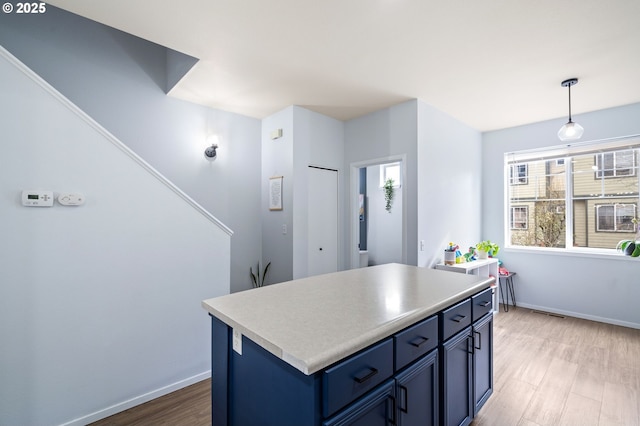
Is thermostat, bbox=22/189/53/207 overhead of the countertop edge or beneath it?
overhead

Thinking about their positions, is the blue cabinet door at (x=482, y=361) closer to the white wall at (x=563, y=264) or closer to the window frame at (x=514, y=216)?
the white wall at (x=563, y=264)

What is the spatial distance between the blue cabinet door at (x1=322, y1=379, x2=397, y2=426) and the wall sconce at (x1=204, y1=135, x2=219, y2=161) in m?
3.36

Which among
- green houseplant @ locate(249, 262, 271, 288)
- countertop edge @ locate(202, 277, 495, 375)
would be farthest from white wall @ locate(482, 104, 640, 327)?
countertop edge @ locate(202, 277, 495, 375)

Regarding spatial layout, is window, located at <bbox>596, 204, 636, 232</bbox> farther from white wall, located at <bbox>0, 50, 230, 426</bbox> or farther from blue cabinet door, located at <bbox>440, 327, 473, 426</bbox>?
white wall, located at <bbox>0, 50, 230, 426</bbox>

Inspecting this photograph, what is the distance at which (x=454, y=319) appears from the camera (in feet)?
5.15

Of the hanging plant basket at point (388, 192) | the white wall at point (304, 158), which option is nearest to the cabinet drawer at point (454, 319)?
the white wall at point (304, 158)

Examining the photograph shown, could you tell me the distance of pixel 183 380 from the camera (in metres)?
2.32

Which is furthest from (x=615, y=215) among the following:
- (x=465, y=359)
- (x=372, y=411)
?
(x=372, y=411)

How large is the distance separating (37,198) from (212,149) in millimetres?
2091

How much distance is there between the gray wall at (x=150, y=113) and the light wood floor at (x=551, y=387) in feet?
6.30

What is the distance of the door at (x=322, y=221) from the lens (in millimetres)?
3832

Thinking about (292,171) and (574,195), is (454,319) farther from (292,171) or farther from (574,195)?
(574,195)

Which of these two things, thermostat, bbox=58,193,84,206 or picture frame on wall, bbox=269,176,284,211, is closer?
thermostat, bbox=58,193,84,206

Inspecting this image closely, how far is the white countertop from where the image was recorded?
0.96 m
